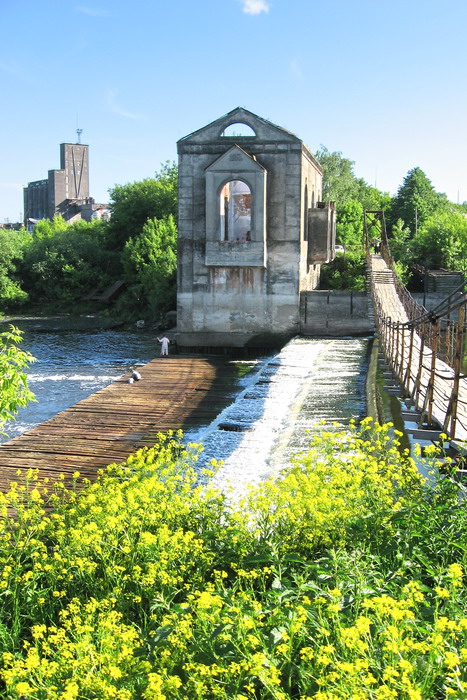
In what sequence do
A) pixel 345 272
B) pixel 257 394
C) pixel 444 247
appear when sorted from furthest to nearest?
pixel 444 247, pixel 345 272, pixel 257 394

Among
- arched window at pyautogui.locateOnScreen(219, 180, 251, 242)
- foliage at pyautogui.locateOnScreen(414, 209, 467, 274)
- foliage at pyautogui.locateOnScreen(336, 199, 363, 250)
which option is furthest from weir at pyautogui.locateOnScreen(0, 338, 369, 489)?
foliage at pyautogui.locateOnScreen(336, 199, 363, 250)

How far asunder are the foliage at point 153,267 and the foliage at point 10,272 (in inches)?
283

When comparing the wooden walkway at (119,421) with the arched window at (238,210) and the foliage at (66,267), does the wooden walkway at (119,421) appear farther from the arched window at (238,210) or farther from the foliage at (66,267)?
the foliage at (66,267)

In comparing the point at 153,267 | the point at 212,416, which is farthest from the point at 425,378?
the point at 153,267

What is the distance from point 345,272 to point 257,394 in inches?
695

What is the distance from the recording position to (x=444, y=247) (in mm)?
37500

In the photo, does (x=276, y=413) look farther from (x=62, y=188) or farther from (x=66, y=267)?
(x=62, y=188)

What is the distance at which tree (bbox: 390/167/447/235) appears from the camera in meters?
57.5

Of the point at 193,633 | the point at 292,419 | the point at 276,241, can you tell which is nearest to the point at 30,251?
the point at 276,241

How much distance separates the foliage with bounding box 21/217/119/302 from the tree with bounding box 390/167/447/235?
2464cm

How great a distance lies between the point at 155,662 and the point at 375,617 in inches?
53.4

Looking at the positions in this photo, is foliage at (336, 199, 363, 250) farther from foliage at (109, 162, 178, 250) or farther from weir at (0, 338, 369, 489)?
weir at (0, 338, 369, 489)

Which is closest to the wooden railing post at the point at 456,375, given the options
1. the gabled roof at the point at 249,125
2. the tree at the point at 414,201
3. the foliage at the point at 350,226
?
the gabled roof at the point at 249,125

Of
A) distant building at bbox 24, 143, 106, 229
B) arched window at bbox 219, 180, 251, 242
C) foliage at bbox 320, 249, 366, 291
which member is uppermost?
distant building at bbox 24, 143, 106, 229
